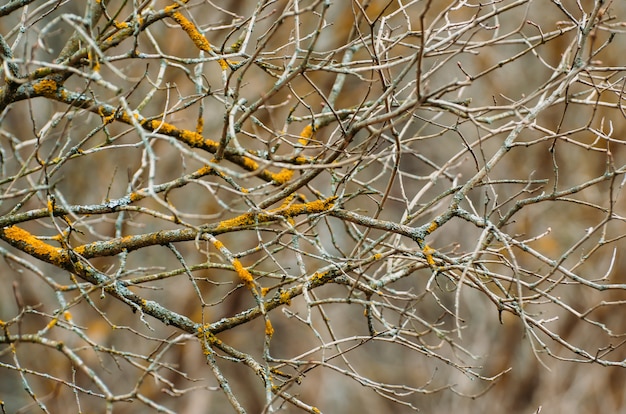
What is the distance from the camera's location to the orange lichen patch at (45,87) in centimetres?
345

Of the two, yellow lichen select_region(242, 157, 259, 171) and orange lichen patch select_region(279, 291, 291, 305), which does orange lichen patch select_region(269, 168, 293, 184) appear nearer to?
yellow lichen select_region(242, 157, 259, 171)

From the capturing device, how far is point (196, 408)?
426 inches

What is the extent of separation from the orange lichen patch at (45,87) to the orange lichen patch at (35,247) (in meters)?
0.67

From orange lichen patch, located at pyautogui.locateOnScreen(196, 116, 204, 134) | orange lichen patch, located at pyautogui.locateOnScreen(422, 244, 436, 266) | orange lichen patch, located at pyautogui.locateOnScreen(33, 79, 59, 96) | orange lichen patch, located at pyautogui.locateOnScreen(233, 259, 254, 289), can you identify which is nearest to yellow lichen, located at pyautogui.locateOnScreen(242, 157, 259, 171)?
orange lichen patch, located at pyautogui.locateOnScreen(196, 116, 204, 134)

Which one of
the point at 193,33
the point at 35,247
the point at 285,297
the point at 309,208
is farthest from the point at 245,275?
the point at 193,33

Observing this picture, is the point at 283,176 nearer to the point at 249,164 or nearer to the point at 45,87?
the point at 249,164

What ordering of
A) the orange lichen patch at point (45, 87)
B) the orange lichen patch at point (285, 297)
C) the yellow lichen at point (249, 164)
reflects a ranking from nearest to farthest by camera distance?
the orange lichen patch at point (285, 297), the orange lichen patch at point (45, 87), the yellow lichen at point (249, 164)

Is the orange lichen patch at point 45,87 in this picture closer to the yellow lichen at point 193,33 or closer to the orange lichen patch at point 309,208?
the yellow lichen at point 193,33

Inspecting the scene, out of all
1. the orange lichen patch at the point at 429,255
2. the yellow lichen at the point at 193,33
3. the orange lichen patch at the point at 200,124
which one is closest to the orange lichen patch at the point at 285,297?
the orange lichen patch at the point at 429,255

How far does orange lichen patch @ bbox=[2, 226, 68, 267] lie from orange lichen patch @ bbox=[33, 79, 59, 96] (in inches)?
26.3

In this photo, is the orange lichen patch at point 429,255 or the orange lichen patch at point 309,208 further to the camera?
the orange lichen patch at point 309,208

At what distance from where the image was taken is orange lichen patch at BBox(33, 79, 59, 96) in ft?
11.3

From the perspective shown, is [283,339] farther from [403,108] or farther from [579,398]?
[403,108]

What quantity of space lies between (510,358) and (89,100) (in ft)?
27.4
